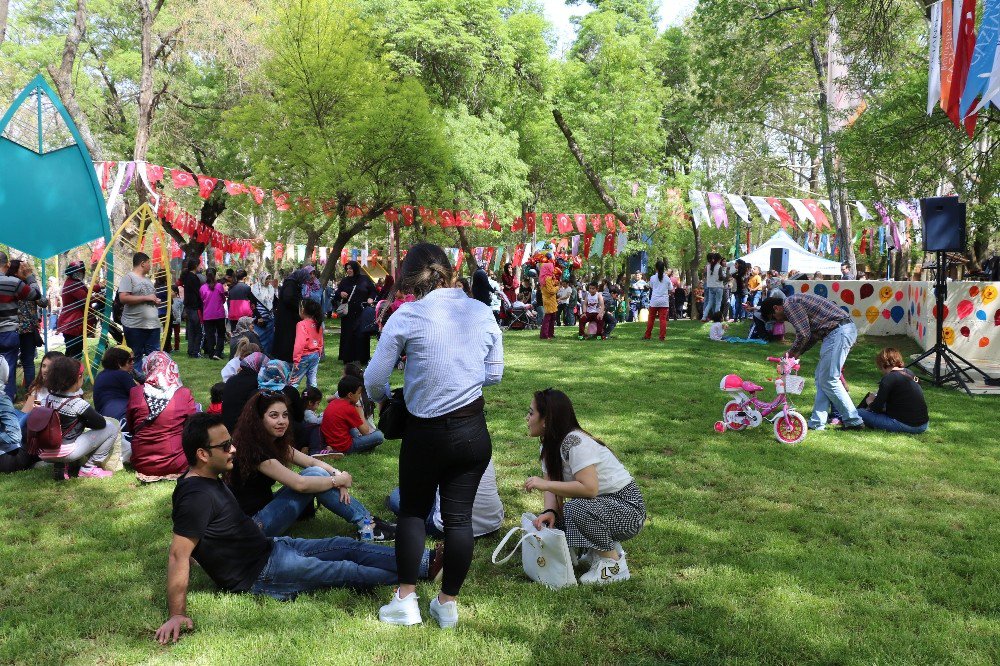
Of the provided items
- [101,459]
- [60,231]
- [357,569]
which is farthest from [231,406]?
[60,231]

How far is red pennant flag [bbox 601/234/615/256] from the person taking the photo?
24.5 m

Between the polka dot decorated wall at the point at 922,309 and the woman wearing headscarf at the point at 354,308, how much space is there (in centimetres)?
674

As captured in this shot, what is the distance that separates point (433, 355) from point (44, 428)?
4050mm

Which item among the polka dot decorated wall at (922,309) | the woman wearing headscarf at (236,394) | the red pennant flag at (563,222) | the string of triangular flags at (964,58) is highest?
the string of triangular flags at (964,58)

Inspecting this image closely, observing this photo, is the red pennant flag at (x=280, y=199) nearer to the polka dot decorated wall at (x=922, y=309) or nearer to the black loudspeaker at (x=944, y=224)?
the polka dot decorated wall at (x=922, y=309)

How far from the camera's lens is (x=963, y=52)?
8.08m

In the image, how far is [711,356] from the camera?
12984 mm

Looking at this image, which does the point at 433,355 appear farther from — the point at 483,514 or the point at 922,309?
the point at 922,309

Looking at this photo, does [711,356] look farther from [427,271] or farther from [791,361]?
[427,271]

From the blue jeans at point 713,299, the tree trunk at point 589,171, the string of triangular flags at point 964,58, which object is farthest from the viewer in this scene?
the tree trunk at point 589,171

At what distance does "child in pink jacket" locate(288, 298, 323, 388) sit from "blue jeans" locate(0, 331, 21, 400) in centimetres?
305

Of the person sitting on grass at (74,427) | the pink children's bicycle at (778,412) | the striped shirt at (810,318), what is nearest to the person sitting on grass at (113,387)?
the person sitting on grass at (74,427)

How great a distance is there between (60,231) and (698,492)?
25.7ft

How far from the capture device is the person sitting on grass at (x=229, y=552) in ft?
11.4
